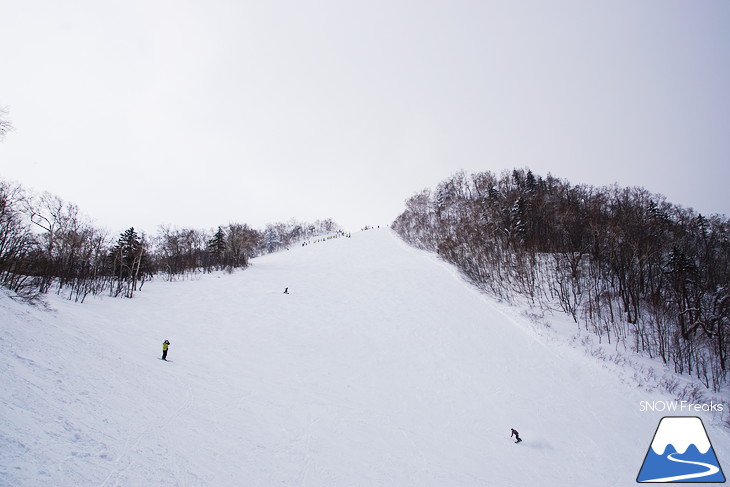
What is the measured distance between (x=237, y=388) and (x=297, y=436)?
4.27 metres

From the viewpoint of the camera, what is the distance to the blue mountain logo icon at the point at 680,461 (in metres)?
10.4

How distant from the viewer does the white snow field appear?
22.5 feet

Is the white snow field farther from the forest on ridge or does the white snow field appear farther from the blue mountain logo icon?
the forest on ridge

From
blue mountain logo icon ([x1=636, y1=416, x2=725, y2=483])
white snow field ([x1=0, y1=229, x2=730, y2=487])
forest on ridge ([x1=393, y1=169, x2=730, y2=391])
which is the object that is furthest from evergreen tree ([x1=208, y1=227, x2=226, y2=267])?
blue mountain logo icon ([x1=636, y1=416, x2=725, y2=483])

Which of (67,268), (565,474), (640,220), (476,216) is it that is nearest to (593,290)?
(640,220)

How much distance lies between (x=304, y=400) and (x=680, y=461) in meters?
15.1

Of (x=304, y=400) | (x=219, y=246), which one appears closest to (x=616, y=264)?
(x=304, y=400)

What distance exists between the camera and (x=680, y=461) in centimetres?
1066

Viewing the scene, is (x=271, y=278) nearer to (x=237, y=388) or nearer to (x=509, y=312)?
(x=237, y=388)

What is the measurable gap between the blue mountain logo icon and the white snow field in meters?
0.50

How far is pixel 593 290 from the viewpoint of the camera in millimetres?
27219

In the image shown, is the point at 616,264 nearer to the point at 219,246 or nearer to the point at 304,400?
the point at 304,400

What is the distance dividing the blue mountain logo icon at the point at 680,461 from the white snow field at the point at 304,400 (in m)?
0.50

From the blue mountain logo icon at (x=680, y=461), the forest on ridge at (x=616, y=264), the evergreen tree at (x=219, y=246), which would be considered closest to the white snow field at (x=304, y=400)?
the blue mountain logo icon at (x=680, y=461)
